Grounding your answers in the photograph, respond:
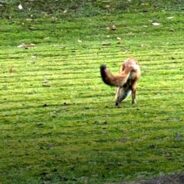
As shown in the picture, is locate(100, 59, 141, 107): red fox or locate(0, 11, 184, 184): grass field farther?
locate(100, 59, 141, 107): red fox

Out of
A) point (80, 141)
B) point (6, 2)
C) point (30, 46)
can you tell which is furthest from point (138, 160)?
point (6, 2)

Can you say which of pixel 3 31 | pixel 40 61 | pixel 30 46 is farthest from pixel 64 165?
pixel 3 31

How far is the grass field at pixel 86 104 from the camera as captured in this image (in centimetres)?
1252

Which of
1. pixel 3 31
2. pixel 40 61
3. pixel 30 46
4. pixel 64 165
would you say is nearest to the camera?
pixel 64 165

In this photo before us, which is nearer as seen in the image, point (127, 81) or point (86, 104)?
point (127, 81)

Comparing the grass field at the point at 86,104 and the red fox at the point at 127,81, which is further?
the red fox at the point at 127,81

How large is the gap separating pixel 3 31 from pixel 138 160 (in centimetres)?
1603

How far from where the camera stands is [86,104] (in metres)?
17.3

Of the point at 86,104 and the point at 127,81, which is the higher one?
the point at 127,81

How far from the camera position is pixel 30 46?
84.2ft

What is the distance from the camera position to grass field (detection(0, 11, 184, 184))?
12.5 meters

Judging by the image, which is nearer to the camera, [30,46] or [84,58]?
[84,58]

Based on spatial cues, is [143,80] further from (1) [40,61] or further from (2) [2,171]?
(2) [2,171]

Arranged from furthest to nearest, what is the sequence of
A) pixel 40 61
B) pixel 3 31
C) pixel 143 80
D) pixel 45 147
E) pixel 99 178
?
pixel 3 31 → pixel 40 61 → pixel 143 80 → pixel 45 147 → pixel 99 178
